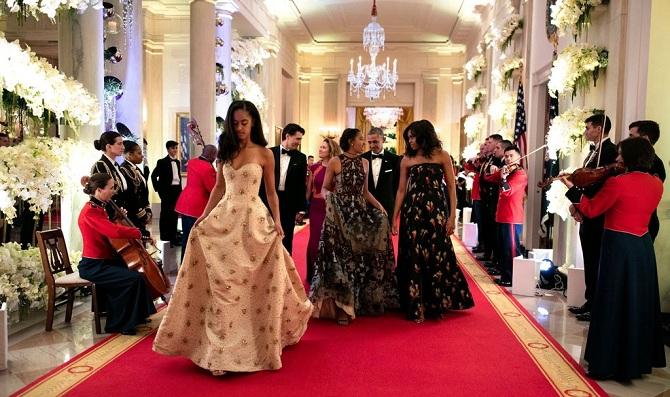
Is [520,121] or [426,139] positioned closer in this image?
[426,139]

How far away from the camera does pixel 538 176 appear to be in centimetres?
948

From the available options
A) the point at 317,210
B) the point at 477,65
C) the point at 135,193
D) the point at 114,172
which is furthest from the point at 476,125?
the point at 114,172

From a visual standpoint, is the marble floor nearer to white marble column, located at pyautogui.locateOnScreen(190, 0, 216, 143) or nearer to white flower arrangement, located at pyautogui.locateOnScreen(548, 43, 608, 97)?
white flower arrangement, located at pyautogui.locateOnScreen(548, 43, 608, 97)

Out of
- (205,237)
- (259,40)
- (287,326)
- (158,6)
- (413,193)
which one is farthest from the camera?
(259,40)

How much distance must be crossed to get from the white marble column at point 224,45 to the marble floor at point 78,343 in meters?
6.50

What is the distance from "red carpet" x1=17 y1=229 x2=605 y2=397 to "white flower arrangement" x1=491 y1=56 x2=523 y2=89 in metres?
6.36

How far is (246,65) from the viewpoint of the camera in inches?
590

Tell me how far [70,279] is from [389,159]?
145 inches

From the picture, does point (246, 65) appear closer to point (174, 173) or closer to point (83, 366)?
point (174, 173)

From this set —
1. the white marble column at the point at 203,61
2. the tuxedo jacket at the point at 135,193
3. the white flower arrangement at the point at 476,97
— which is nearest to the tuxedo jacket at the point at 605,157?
the tuxedo jacket at the point at 135,193

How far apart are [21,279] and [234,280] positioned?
2.52 meters

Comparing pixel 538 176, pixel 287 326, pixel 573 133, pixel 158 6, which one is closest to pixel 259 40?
pixel 158 6

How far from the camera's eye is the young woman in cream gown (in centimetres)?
407

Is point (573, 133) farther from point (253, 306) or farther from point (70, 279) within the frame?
point (70, 279)
